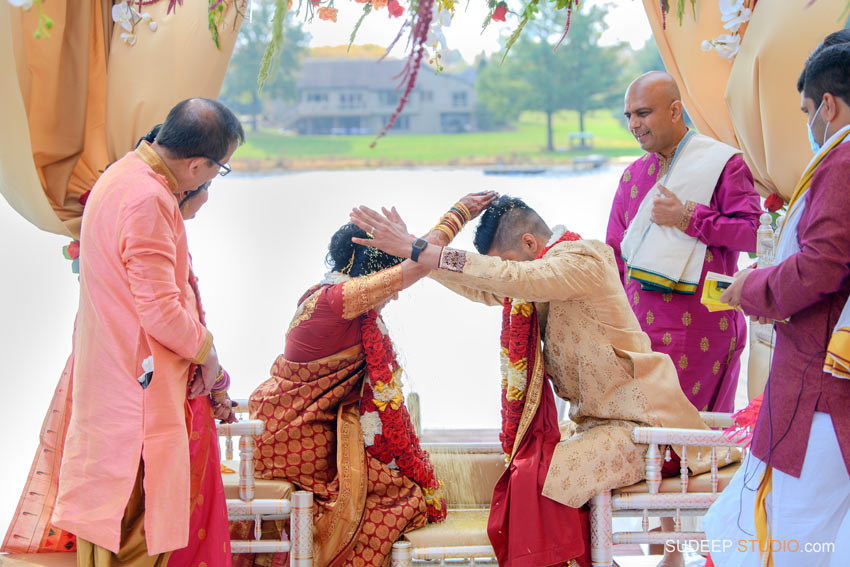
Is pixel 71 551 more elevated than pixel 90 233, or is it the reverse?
pixel 90 233

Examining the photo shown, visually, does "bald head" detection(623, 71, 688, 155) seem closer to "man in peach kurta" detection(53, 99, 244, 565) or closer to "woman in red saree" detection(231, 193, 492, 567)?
"woman in red saree" detection(231, 193, 492, 567)

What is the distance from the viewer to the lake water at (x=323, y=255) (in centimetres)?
526

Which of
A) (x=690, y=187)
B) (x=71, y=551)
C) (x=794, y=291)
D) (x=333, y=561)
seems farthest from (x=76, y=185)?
(x=794, y=291)

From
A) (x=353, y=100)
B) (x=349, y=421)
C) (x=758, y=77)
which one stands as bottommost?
(x=349, y=421)

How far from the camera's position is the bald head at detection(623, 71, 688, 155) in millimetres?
3473

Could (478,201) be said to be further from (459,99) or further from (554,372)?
(459,99)

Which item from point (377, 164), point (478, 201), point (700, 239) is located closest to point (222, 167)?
point (478, 201)

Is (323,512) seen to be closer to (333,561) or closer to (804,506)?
(333,561)

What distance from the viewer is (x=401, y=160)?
5.13 m

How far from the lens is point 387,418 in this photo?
2.81 meters

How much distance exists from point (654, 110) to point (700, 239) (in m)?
0.57

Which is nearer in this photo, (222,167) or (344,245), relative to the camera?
(222,167)

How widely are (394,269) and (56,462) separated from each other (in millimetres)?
1173

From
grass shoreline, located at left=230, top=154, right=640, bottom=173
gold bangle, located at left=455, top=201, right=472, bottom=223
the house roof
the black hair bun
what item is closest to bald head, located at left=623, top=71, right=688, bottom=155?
gold bangle, located at left=455, top=201, right=472, bottom=223
